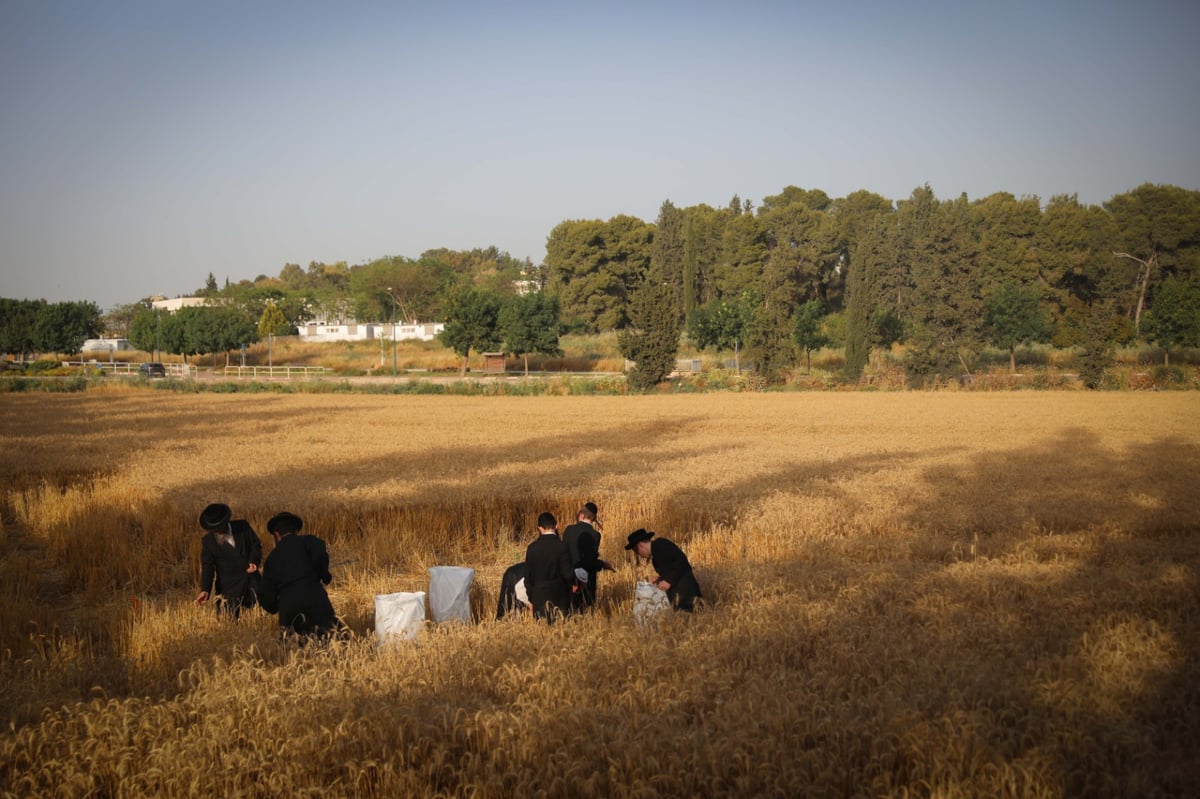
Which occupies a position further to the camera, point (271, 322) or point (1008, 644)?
point (271, 322)

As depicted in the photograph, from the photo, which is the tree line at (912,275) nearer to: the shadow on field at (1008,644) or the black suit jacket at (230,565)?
the shadow on field at (1008,644)

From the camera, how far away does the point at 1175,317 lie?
6053 centimetres

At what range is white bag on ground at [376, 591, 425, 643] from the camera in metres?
8.55

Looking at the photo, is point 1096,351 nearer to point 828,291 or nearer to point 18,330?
point 828,291

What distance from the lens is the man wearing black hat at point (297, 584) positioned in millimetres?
8188

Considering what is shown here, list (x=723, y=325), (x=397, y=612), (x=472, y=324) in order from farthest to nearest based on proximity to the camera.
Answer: (x=723, y=325) < (x=472, y=324) < (x=397, y=612)

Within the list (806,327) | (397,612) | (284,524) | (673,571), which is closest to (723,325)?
(806,327)

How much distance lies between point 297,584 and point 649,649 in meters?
3.36

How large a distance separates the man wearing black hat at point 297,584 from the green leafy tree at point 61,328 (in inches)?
3951

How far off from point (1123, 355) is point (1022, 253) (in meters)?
21.1

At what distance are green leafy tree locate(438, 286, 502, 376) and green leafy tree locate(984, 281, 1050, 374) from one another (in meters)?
38.2

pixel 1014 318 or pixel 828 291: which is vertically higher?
pixel 828 291

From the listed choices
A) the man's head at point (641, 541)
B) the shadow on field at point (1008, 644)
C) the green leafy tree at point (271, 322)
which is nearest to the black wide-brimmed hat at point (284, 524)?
the man's head at point (641, 541)

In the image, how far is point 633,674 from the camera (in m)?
6.74
